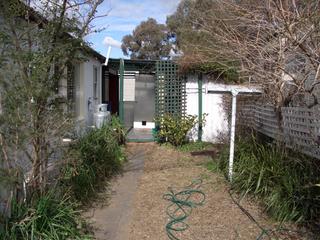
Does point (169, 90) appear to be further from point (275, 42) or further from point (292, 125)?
point (292, 125)

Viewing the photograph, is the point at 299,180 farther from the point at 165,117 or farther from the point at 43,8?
the point at 165,117

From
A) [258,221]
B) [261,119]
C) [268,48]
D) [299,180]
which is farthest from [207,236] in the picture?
[261,119]

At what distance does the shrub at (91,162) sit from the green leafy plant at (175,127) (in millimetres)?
2206

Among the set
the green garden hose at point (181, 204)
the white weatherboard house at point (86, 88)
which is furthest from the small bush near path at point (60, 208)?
the white weatherboard house at point (86, 88)

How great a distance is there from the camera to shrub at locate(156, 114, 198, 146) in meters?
12.5

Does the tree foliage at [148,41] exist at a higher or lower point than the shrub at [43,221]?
higher

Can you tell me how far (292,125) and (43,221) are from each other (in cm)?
367

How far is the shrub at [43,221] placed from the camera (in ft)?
14.7

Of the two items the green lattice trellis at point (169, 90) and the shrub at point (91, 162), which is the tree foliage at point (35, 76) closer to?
the shrub at point (91, 162)

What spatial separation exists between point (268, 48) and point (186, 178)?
3.10 m

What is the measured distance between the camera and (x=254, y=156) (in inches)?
294

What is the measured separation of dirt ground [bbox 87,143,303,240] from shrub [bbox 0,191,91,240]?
0.56 metres

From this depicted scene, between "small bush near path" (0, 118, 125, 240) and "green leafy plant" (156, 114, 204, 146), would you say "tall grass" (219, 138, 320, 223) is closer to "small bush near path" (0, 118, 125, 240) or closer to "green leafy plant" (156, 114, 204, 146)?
"small bush near path" (0, 118, 125, 240)

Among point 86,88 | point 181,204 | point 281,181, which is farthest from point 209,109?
point 281,181
